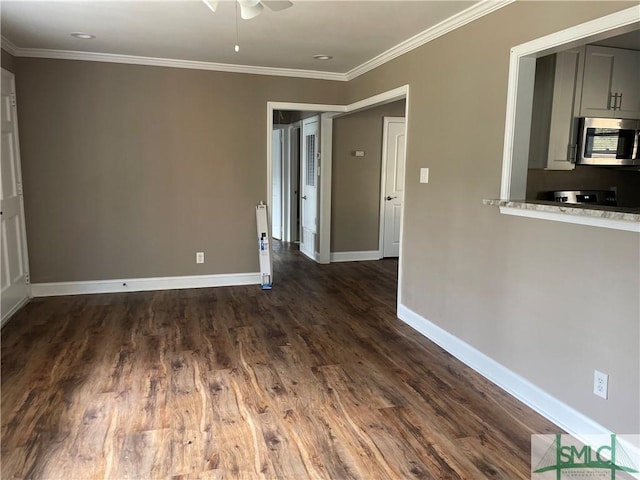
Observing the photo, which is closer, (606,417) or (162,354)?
(606,417)

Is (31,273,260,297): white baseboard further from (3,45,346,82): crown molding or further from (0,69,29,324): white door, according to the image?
(3,45,346,82): crown molding

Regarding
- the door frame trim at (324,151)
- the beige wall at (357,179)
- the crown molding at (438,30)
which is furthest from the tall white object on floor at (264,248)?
the crown molding at (438,30)

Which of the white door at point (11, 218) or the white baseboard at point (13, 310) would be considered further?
the white door at point (11, 218)

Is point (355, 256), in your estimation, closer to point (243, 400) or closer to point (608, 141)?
point (608, 141)

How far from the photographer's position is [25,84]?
14.6ft

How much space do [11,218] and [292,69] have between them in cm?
315

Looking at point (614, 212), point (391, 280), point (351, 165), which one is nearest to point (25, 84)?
point (351, 165)

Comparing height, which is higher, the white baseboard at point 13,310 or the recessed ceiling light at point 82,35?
the recessed ceiling light at point 82,35

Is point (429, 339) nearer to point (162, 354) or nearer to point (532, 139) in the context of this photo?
point (532, 139)

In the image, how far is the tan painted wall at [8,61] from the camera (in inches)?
161

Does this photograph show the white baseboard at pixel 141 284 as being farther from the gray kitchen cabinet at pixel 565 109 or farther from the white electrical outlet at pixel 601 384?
the white electrical outlet at pixel 601 384

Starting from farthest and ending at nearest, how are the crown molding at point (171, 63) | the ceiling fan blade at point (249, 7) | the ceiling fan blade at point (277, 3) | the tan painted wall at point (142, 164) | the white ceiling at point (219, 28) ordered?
the tan painted wall at point (142, 164), the crown molding at point (171, 63), the white ceiling at point (219, 28), the ceiling fan blade at point (277, 3), the ceiling fan blade at point (249, 7)

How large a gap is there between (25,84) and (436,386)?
15.0 ft

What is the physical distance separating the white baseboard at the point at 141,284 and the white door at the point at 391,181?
2183mm
